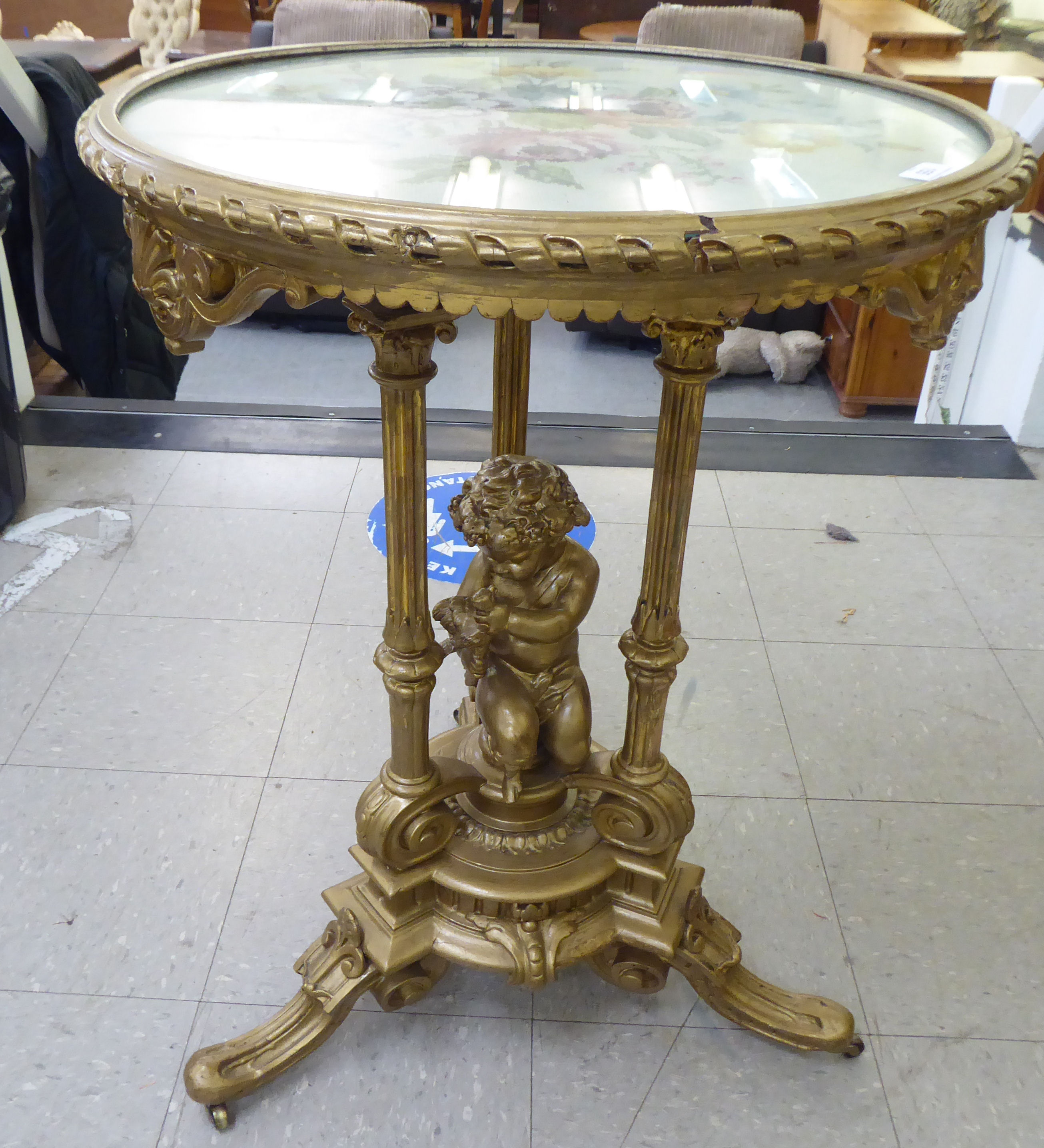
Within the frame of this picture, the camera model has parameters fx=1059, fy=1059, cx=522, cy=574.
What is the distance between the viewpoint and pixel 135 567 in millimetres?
2180

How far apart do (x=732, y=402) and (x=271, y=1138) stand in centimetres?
332

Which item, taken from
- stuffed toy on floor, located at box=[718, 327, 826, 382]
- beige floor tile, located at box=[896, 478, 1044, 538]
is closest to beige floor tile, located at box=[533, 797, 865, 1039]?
beige floor tile, located at box=[896, 478, 1044, 538]

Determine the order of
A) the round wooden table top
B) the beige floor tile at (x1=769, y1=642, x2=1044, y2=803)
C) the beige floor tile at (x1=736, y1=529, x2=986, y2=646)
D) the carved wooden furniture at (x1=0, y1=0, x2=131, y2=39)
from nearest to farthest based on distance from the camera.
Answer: the beige floor tile at (x1=769, y1=642, x2=1044, y2=803) < the beige floor tile at (x1=736, y1=529, x2=986, y2=646) < the round wooden table top < the carved wooden furniture at (x1=0, y1=0, x2=131, y2=39)

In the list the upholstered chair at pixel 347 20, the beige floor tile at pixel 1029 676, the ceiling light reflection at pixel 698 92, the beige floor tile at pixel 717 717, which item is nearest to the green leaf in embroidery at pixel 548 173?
the ceiling light reflection at pixel 698 92

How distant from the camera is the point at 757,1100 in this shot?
1259 millimetres

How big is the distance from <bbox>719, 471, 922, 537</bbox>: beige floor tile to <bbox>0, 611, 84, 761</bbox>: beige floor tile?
142 centimetres

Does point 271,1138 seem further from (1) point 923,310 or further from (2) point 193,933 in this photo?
(1) point 923,310

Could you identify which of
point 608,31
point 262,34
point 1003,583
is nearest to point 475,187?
point 1003,583

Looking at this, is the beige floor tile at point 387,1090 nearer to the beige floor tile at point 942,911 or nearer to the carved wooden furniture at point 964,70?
the beige floor tile at point 942,911

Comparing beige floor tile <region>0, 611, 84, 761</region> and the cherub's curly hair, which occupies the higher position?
the cherub's curly hair

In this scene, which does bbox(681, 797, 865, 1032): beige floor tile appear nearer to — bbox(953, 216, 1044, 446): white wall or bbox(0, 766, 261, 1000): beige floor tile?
bbox(0, 766, 261, 1000): beige floor tile

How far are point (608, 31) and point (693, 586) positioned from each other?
414cm

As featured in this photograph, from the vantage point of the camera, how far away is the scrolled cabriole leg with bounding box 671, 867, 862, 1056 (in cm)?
129

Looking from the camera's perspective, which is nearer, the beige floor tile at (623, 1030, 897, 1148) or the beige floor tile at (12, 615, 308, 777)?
Answer: the beige floor tile at (623, 1030, 897, 1148)
